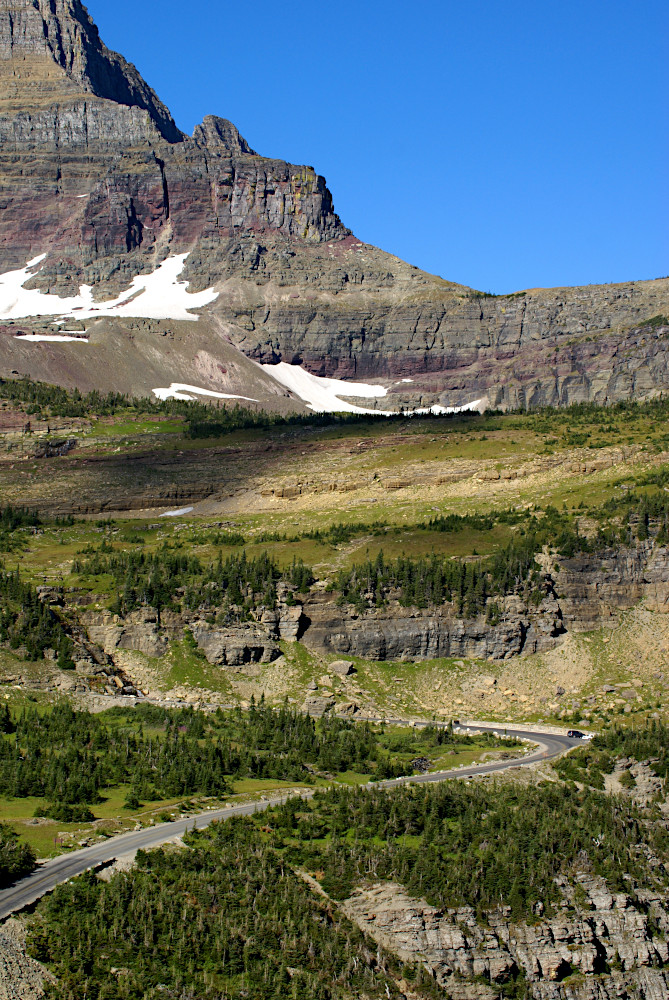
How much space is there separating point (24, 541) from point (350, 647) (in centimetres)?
5694

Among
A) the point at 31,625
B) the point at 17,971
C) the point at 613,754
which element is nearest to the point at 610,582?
Result: the point at 613,754

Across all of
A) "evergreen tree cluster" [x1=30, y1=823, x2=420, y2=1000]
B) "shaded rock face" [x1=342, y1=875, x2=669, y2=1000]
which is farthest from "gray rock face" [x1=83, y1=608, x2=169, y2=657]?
"shaded rock face" [x1=342, y1=875, x2=669, y2=1000]

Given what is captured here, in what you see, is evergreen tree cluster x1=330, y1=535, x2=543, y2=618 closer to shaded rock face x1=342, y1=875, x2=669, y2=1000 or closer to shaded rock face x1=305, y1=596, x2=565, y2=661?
shaded rock face x1=305, y1=596, x2=565, y2=661

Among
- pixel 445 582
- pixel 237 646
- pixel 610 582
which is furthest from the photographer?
pixel 445 582

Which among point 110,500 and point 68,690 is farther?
point 110,500

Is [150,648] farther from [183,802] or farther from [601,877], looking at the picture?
[601,877]

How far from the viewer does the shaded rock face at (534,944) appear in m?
53.1

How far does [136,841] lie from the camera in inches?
2255

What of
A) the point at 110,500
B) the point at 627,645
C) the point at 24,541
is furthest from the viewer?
the point at 110,500

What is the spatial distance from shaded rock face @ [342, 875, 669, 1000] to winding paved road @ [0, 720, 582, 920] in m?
10.1

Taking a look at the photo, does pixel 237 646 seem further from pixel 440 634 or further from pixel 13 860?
pixel 13 860

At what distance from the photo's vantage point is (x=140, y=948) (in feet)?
158

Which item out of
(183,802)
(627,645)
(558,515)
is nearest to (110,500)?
(558,515)

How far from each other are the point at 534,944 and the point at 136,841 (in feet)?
62.0
